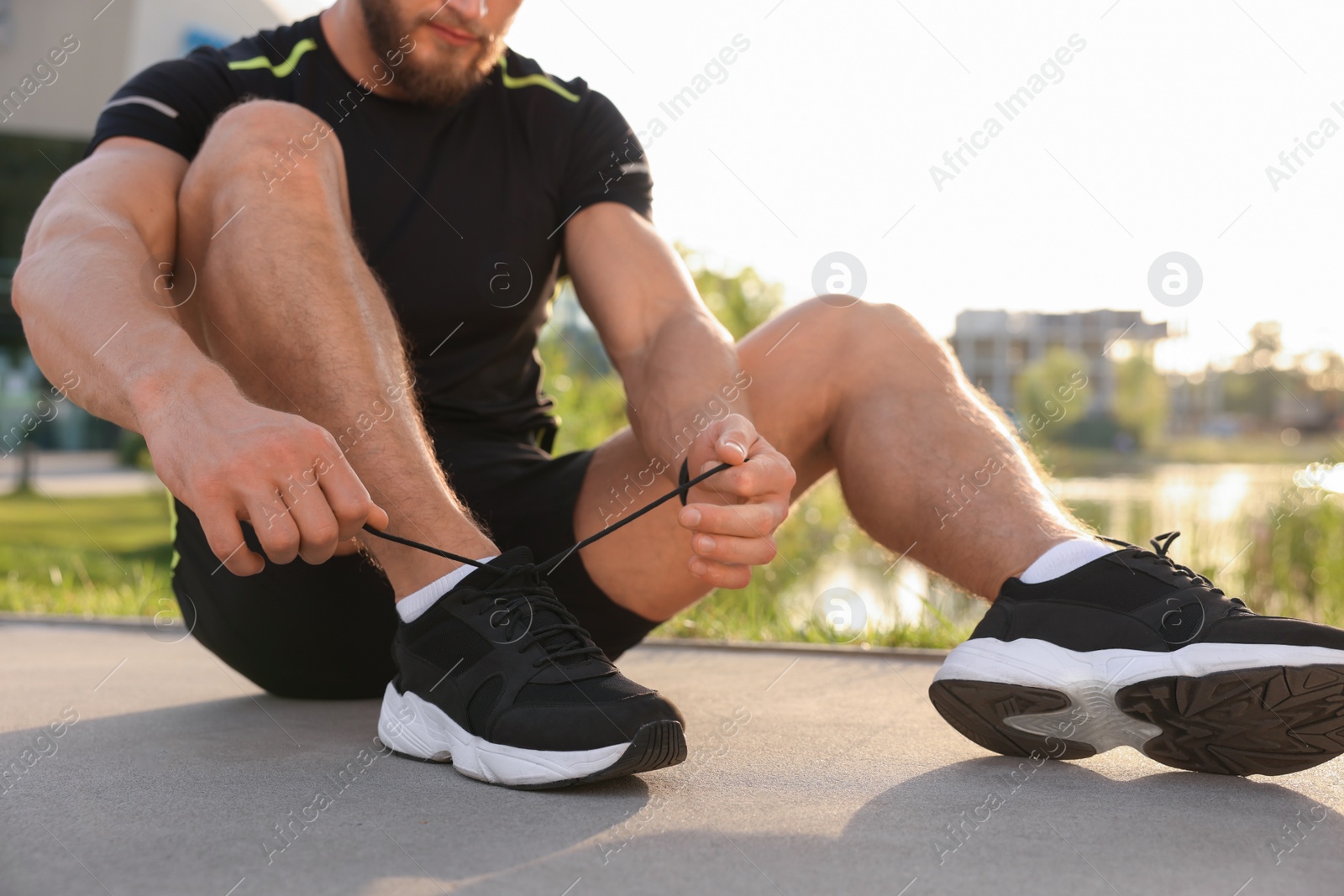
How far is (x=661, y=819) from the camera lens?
3.20 feet

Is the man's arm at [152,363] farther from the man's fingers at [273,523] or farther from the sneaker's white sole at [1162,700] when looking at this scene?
the sneaker's white sole at [1162,700]

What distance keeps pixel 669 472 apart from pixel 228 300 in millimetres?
589

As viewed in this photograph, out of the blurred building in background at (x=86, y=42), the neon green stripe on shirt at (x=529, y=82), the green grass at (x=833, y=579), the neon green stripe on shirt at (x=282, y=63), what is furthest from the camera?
the blurred building in background at (x=86, y=42)

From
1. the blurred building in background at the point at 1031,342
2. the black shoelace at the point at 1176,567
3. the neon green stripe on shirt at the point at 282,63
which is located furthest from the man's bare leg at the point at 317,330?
the blurred building in background at the point at 1031,342

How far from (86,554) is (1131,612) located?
28.2ft

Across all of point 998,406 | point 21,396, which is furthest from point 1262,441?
point 21,396

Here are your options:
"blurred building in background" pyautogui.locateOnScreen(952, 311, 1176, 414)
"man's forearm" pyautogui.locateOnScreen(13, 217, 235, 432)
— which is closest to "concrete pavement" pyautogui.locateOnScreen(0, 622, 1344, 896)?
"man's forearm" pyautogui.locateOnScreen(13, 217, 235, 432)

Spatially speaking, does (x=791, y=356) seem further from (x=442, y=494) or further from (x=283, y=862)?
(x=283, y=862)

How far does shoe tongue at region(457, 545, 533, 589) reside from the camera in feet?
3.76

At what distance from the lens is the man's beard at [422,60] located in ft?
5.49

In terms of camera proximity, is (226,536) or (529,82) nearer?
(226,536)

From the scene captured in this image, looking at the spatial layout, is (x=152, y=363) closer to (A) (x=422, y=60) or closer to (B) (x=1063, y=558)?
(A) (x=422, y=60)

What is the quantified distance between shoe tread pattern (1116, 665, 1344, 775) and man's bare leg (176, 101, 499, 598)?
754 millimetres

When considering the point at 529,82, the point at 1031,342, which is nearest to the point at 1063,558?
the point at 529,82
